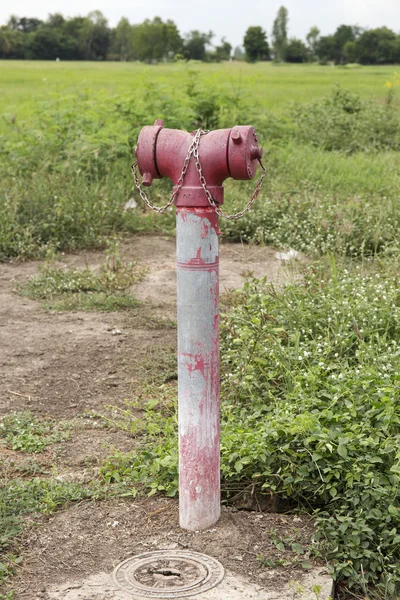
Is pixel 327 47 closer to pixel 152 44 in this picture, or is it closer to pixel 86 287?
pixel 152 44

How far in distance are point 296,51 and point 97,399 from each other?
84.5 m

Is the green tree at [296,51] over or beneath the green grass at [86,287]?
over

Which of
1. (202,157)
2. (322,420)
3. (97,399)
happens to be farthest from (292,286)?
(202,157)

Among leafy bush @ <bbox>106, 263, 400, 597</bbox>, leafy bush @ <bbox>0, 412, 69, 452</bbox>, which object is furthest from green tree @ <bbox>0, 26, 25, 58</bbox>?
leafy bush @ <bbox>0, 412, 69, 452</bbox>

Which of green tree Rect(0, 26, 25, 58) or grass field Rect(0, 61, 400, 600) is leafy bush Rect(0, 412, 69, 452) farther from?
green tree Rect(0, 26, 25, 58)

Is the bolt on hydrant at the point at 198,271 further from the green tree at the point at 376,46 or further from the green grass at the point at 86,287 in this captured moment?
the green tree at the point at 376,46

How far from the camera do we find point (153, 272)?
23.9ft

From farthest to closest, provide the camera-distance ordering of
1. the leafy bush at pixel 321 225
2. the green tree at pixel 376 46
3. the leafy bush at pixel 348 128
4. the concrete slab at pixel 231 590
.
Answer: the green tree at pixel 376 46 < the leafy bush at pixel 348 128 < the leafy bush at pixel 321 225 < the concrete slab at pixel 231 590

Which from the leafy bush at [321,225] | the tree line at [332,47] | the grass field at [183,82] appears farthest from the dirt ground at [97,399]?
the tree line at [332,47]

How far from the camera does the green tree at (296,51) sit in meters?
82.1

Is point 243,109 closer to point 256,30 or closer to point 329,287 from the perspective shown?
point 329,287

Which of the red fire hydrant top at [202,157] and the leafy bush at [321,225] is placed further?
the leafy bush at [321,225]

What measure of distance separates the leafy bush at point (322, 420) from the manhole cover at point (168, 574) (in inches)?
17.2

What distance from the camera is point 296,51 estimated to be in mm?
84312
